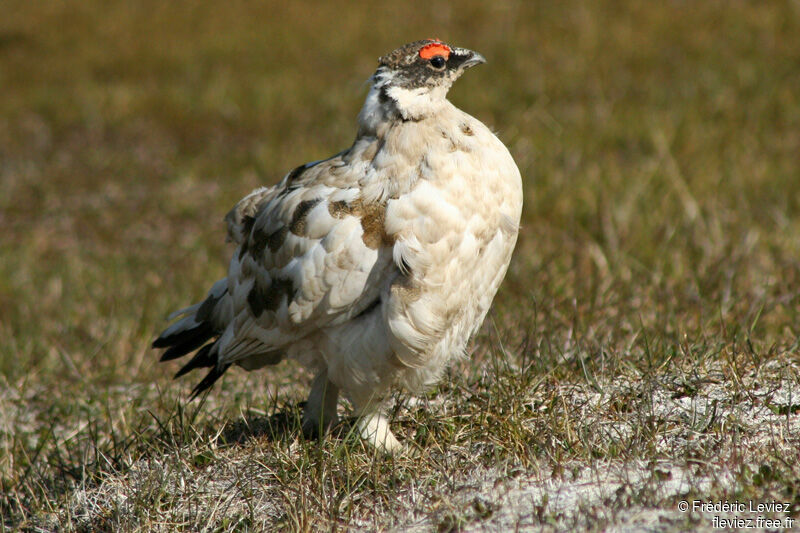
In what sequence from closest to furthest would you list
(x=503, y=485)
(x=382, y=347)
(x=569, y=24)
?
(x=503, y=485), (x=382, y=347), (x=569, y=24)

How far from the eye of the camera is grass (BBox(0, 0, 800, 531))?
9.21 ft

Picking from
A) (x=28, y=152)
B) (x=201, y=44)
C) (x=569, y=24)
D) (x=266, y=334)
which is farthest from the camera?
(x=201, y=44)

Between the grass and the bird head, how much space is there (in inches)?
10.7

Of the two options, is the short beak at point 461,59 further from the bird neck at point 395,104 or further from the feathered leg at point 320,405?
the feathered leg at point 320,405

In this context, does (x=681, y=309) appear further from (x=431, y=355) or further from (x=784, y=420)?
(x=431, y=355)

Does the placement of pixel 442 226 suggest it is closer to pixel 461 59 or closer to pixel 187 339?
pixel 461 59

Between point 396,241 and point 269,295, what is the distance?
59cm

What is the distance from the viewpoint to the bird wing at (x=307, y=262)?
2.96m

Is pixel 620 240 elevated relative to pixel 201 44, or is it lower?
lower

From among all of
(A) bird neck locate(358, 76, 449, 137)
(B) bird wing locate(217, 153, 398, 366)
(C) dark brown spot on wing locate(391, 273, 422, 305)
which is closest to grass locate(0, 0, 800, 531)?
(A) bird neck locate(358, 76, 449, 137)

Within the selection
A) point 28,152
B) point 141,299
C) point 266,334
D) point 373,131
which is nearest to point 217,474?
point 266,334

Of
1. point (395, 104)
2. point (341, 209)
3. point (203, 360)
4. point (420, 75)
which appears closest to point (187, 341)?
point (203, 360)

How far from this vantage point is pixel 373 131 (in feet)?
10.1

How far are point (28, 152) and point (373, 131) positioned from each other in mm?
6963
